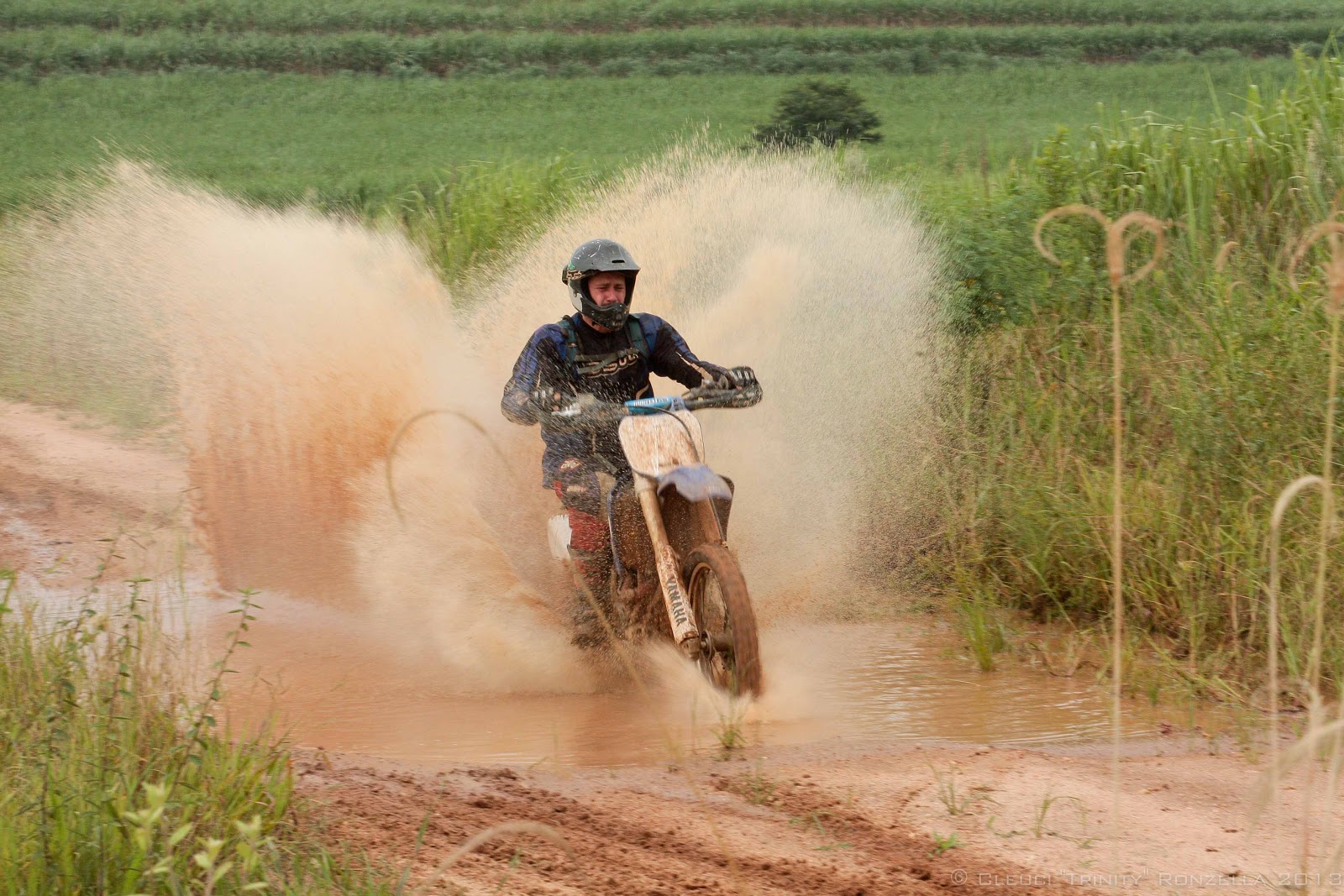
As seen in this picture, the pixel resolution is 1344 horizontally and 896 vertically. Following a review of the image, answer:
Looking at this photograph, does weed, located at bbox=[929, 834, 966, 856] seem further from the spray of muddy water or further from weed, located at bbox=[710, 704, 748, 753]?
the spray of muddy water

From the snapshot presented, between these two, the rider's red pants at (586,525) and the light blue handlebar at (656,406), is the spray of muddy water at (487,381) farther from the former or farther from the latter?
the light blue handlebar at (656,406)

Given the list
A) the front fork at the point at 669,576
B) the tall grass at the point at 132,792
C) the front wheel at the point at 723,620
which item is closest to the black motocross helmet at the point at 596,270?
the front fork at the point at 669,576

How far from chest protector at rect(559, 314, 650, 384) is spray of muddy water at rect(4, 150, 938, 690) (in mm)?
1247

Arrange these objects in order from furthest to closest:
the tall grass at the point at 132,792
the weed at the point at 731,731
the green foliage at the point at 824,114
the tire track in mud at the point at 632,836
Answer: the green foliage at the point at 824,114, the weed at the point at 731,731, the tire track in mud at the point at 632,836, the tall grass at the point at 132,792

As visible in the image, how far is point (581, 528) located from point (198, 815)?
2842 millimetres

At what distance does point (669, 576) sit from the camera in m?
5.68

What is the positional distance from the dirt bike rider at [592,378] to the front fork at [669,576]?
0.38 meters

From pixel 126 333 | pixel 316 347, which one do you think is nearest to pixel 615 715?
pixel 316 347

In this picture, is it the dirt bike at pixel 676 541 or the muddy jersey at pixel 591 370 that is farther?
the muddy jersey at pixel 591 370

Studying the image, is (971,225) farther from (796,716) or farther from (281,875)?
(281,875)

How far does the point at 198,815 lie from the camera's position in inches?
143

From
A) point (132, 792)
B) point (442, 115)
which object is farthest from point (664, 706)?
point (442, 115)

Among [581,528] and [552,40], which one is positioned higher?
[552,40]

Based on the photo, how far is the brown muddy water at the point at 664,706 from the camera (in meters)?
5.52
